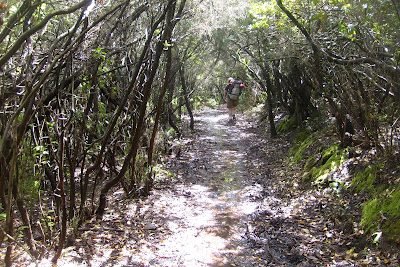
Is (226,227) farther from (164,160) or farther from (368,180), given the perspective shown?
(164,160)

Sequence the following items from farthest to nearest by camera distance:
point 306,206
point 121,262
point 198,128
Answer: point 198,128 < point 306,206 < point 121,262

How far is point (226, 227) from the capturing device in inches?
214

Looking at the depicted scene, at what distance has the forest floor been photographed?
14.3ft

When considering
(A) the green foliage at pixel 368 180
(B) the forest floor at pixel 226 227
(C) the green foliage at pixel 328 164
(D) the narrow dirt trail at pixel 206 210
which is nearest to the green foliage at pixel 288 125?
(D) the narrow dirt trail at pixel 206 210

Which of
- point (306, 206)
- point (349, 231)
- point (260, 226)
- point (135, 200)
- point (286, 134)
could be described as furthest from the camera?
point (286, 134)

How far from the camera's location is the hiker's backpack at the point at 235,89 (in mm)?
16359

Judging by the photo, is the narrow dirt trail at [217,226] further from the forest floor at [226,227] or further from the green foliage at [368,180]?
the green foliage at [368,180]

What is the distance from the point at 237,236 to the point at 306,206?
1.42 m

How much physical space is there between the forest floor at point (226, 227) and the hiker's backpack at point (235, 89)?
817 centimetres

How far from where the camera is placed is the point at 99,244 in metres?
4.71

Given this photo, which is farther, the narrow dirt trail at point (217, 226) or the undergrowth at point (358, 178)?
the narrow dirt trail at point (217, 226)

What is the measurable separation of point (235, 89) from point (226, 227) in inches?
464

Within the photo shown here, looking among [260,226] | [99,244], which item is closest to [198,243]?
[260,226]

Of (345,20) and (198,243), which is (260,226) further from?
(345,20)
